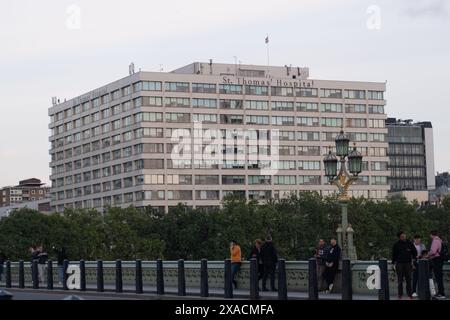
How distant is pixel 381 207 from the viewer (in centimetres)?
12738

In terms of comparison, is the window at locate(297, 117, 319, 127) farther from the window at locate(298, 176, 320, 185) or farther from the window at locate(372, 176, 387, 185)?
the window at locate(372, 176, 387, 185)

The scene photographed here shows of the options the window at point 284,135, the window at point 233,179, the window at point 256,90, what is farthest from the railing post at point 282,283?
the window at point 284,135

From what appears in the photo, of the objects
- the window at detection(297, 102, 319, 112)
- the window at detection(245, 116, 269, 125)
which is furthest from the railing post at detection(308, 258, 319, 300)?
→ the window at detection(297, 102, 319, 112)

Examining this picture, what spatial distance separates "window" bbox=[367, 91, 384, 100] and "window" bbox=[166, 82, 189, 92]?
34965mm

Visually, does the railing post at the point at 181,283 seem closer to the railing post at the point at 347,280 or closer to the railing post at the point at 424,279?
the railing post at the point at 347,280

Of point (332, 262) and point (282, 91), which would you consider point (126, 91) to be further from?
point (332, 262)

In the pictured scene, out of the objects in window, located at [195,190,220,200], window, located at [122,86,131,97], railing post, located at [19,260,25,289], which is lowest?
railing post, located at [19,260,25,289]

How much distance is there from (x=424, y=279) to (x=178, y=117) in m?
135

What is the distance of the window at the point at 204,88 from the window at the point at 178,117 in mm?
4088

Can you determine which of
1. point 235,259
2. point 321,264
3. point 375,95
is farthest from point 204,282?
point 375,95

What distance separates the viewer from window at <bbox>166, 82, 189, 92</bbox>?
158m

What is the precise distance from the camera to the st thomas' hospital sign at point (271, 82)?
163 metres
